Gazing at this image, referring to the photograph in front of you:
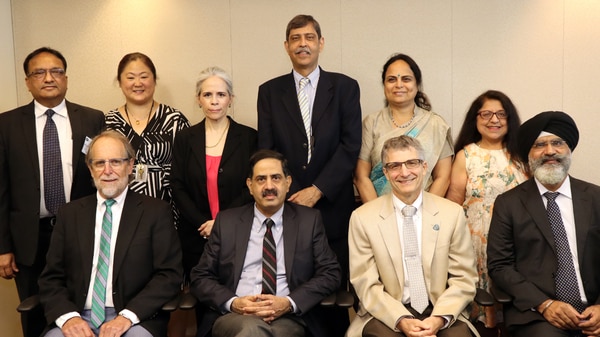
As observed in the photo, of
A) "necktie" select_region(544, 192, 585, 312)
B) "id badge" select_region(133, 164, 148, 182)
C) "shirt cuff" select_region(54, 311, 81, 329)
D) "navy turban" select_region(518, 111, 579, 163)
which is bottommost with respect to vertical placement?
"shirt cuff" select_region(54, 311, 81, 329)

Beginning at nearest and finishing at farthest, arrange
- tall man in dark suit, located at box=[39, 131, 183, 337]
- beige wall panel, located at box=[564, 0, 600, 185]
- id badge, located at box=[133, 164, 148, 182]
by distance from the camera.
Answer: tall man in dark suit, located at box=[39, 131, 183, 337] → id badge, located at box=[133, 164, 148, 182] → beige wall panel, located at box=[564, 0, 600, 185]

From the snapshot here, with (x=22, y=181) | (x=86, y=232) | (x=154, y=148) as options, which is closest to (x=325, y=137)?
(x=154, y=148)

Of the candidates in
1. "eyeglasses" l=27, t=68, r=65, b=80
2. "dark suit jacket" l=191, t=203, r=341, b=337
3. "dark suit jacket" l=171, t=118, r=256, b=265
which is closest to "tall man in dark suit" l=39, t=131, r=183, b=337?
"dark suit jacket" l=191, t=203, r=341, b=337

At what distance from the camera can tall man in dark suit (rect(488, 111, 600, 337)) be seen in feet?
10.4

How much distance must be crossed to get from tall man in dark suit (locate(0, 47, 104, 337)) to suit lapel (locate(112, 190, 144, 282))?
697 millimetres

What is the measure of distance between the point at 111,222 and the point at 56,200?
75 cm

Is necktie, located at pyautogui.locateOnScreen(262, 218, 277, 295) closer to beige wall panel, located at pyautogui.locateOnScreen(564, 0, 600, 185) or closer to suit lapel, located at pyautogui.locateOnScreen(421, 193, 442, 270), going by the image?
suit lapel, located at pyautogui.locateOnScreen(421, 193, 442, 270)

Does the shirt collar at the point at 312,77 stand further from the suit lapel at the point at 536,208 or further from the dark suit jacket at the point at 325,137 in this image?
the suit lapel at the point at 536,208

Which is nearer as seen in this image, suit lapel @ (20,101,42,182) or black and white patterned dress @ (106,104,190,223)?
suit lapel @ (20,101,42,182)

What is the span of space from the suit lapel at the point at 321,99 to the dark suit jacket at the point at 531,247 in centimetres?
119

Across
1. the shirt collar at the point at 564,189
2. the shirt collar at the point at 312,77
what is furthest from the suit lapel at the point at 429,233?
the shirt collar at the point at 312,77

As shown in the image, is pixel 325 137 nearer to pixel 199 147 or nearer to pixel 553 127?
pixel 199 147

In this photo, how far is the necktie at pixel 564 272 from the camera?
3.22m

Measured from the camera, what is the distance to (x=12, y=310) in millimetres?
4820
